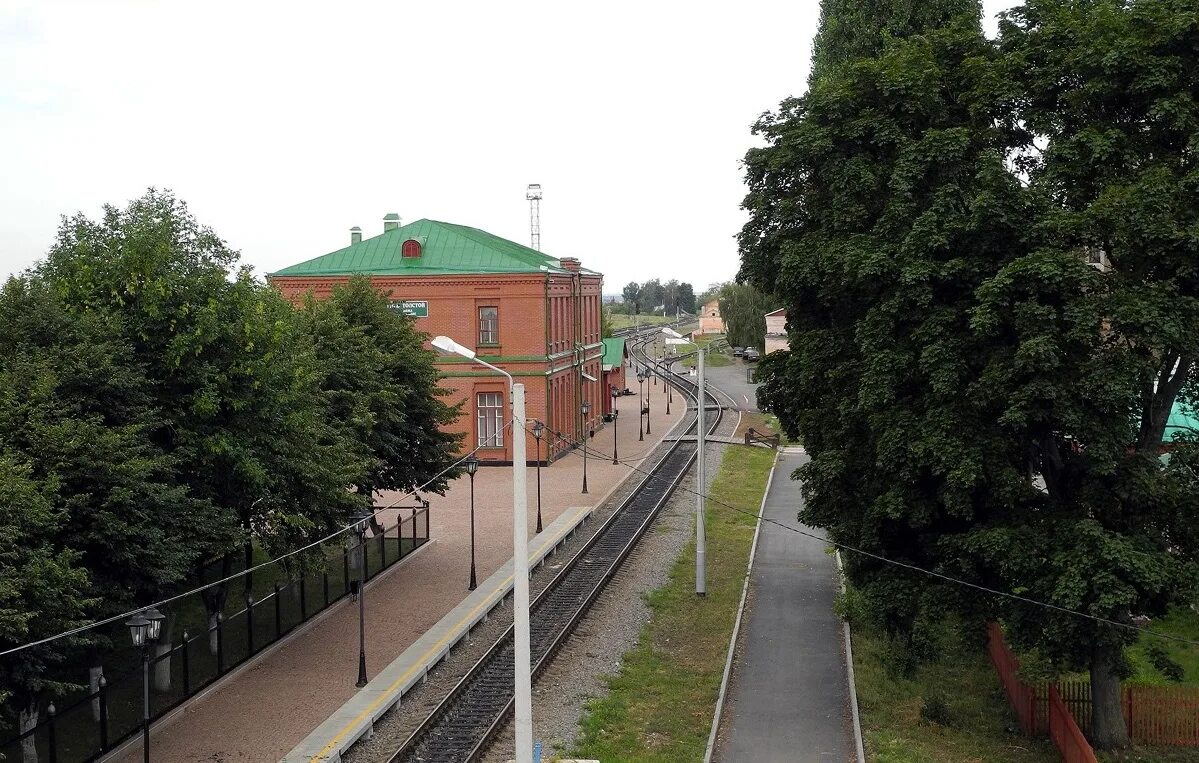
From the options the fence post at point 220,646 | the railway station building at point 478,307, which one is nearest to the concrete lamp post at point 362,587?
the fence post at point 220,646

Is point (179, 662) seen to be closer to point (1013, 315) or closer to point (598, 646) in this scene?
point (598, 646)

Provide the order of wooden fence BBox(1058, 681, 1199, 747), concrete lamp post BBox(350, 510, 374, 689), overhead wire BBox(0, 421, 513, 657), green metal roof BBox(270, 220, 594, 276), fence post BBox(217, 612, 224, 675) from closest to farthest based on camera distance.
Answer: overhead wire BBox(0, 421, 513, 657) → wooden fence BBox(1058, 681, 1199, 747) → concrete lamp post BBox(350, 510, 374, 689) → fence post BBox(217, 612, 224, 675) → green metal roof BBox(270, 220, 594, 276)

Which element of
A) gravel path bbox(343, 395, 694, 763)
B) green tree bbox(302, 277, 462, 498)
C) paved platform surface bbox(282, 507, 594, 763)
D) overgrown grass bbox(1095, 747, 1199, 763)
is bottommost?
overgrown grass bbox(1095, 747, 1199, 763)

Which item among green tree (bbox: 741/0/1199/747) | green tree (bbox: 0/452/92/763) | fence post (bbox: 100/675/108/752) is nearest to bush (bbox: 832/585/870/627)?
green tree (bbox: 741/0/1199/747)

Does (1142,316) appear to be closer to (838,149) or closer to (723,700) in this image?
(838,149)

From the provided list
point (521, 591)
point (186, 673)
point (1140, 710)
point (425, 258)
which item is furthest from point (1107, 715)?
point (425, 258)

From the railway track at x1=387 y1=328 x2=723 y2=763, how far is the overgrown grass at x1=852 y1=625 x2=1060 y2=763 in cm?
660

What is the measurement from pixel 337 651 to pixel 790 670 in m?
9.82

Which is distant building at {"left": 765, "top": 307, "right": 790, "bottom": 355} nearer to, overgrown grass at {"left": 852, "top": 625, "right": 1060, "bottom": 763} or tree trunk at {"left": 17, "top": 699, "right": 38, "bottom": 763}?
overgrown grass at {"left": 852, "top": 625, "right": 1060, "bottom": 763}

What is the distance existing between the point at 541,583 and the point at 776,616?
6624 mm

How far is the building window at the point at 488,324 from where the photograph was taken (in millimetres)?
51969

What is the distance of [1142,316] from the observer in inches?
618

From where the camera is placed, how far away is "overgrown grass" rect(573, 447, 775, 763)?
62.6 ft

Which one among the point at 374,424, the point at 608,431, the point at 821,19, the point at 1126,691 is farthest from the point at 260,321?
the point at 608,431
